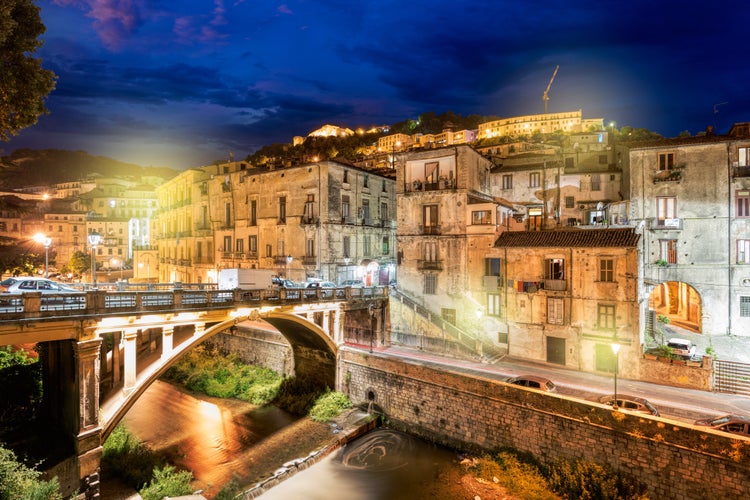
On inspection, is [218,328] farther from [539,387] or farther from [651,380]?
[651,380]

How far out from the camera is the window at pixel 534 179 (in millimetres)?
40125

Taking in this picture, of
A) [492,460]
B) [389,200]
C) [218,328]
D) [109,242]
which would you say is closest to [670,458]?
[492,460]

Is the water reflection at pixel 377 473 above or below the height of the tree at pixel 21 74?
below

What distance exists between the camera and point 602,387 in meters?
24.0

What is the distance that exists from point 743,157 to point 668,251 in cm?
851

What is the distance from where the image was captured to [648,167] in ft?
108

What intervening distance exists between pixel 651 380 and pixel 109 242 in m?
82.0

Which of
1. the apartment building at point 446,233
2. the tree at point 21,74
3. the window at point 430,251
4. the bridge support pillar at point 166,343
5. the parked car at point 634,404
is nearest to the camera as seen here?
the tree at point 21,74

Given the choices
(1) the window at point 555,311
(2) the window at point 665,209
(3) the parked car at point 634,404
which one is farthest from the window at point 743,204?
(3) the parked car at point 634,404

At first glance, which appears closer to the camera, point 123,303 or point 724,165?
point 123,303

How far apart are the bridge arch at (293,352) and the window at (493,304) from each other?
12.4 metres

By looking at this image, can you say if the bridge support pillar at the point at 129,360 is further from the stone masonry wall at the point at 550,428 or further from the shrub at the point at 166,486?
the stone masonry wall at the point at 550,428

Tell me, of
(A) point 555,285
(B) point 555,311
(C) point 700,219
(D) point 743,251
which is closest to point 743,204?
(C) point 700,219

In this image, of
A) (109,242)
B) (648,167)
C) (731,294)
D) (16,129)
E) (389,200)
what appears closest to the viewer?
(16,129)
